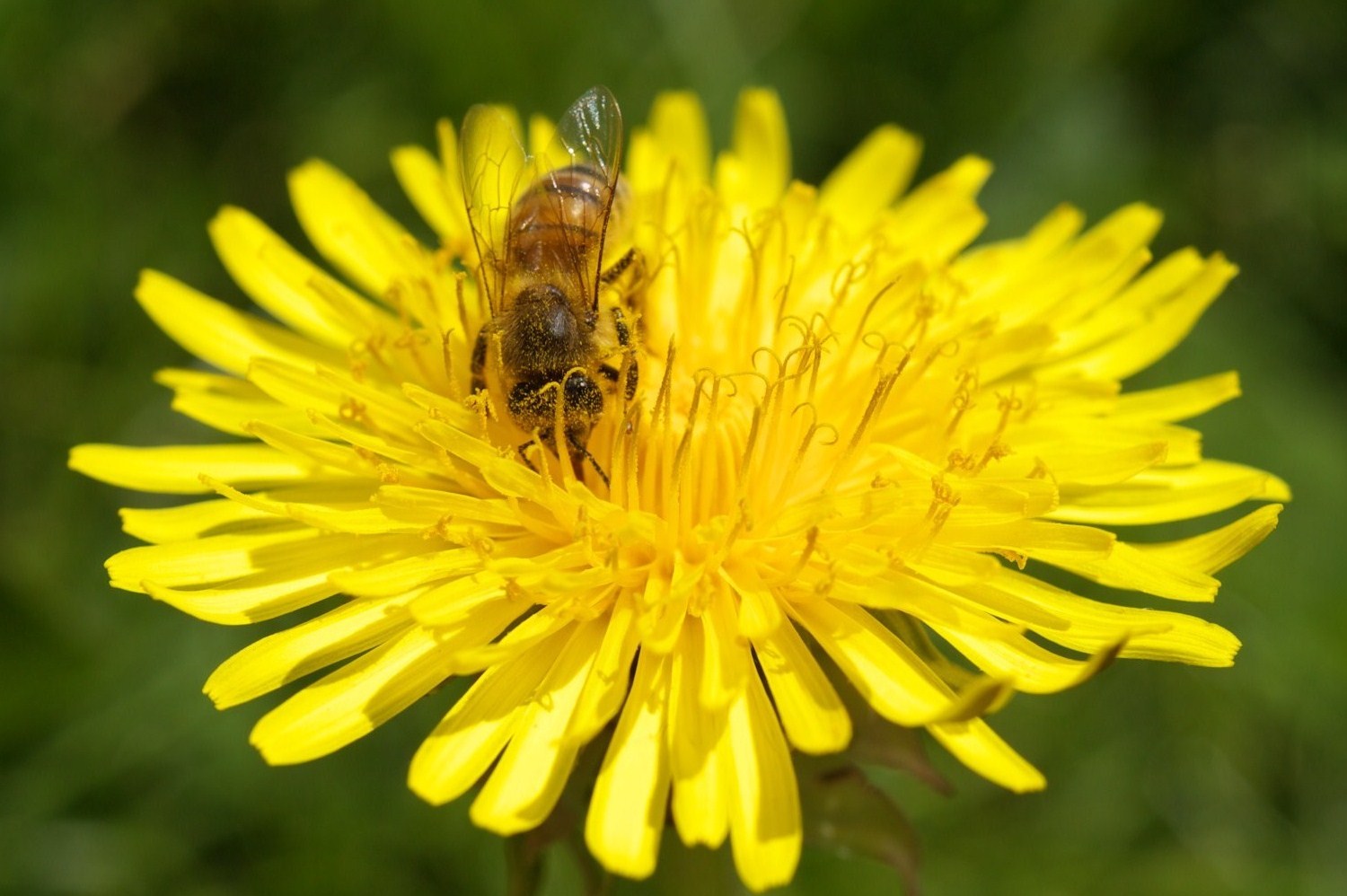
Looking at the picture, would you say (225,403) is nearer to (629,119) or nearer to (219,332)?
(219,332)

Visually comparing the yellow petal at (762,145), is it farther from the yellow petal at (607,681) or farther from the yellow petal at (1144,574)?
the yellow petal at (607,681)

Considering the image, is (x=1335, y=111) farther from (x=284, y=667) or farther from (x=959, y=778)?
(x=284, y=667)

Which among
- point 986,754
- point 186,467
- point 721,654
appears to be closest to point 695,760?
point 721,654

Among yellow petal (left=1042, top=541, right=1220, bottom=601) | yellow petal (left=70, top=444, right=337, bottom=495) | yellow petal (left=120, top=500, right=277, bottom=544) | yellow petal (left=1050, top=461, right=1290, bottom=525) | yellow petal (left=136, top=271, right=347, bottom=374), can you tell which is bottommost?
yellow petal (left=1042, top=541, right=1220, bottom=601)

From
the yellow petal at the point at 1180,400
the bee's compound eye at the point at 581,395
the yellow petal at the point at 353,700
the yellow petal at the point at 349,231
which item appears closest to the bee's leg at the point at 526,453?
the bee's compound eye at the point at 581,395

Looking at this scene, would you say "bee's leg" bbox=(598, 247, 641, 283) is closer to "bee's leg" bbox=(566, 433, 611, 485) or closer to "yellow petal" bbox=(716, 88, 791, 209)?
"bee's leg" bbox=(566, 433, 611, 485)

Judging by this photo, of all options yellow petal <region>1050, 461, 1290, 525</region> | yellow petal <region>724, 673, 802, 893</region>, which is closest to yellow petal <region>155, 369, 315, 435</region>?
yellow petal <region>724, 673, 802, 893</region>

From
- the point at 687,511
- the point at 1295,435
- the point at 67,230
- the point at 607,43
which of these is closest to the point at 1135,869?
the point at 1295,435
